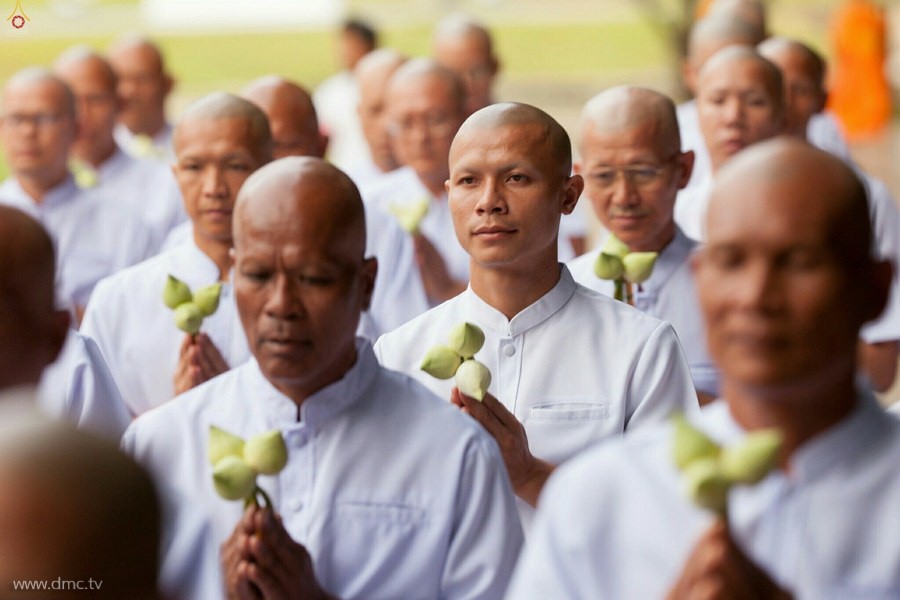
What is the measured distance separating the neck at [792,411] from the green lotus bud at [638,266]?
7.02 feet

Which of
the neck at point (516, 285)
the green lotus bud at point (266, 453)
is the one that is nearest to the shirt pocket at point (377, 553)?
the green lotus bud at point (266, 453)

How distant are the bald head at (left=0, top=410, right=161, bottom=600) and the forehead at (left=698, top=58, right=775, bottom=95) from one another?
4.92m

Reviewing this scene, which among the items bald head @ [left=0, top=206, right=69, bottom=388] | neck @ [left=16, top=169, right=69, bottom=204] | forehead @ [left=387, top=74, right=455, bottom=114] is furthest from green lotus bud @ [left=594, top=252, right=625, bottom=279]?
neck @ [left=16, top=169, right=69, bottom=204]

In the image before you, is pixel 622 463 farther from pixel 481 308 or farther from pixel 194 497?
pixel 481 308

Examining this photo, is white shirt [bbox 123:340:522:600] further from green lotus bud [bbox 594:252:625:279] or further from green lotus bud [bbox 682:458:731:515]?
green lotus bud [bbox 594:252:625:279]

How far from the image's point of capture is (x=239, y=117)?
5.48 m

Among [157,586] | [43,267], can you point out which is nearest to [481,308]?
[43,267]

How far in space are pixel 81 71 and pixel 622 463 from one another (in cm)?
682

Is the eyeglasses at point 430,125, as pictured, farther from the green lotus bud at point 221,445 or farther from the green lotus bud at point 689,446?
the green lotus bud at point 689,446

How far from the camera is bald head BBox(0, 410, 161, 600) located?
6.14 ft

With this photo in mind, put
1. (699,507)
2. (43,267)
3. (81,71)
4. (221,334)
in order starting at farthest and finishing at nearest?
(81,71) < (221,334) < (43,267) < (699,507)

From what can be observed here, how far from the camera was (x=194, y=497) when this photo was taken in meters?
3.32

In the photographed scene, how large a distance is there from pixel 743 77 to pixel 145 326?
9.07 feet

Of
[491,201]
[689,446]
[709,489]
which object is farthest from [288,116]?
[709,489]
